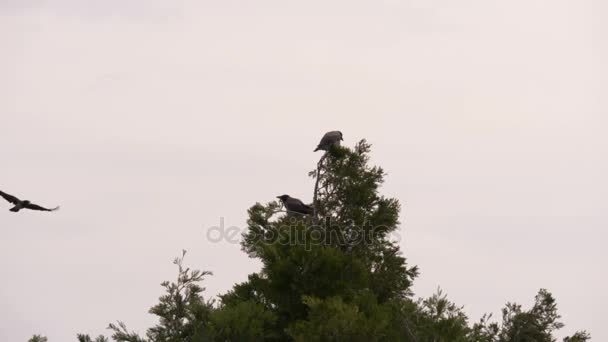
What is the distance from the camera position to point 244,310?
20797mm

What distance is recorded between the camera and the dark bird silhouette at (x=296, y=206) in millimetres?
24750

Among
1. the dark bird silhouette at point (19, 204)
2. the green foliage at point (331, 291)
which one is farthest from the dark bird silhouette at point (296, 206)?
the dark bird silhouette at point (19, 204)

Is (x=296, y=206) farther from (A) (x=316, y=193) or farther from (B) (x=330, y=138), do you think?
(B) (x=330, y=138)

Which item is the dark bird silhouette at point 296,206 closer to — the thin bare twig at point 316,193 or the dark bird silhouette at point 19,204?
the thin bare twig at point 316,193

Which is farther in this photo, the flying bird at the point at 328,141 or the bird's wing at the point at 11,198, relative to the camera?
the flying bird at the point at 328,141

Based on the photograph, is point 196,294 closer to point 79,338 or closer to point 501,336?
point 79,338

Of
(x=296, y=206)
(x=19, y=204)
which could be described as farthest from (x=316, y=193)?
(x=19, y=204)

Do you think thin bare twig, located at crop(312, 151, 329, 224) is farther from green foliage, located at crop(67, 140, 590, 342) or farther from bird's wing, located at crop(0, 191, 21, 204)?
bird's wing, located at crop(0, 191, 21, 204)

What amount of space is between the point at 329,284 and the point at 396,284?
9.95ft

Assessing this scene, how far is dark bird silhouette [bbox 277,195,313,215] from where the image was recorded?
24.8 m

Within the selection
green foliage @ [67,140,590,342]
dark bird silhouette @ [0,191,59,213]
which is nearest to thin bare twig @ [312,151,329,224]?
green foliage @ [67,140,590,342]

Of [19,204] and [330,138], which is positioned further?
[330,138]

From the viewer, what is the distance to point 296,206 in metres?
25.0

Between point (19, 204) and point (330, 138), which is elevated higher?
point (330, 138)
